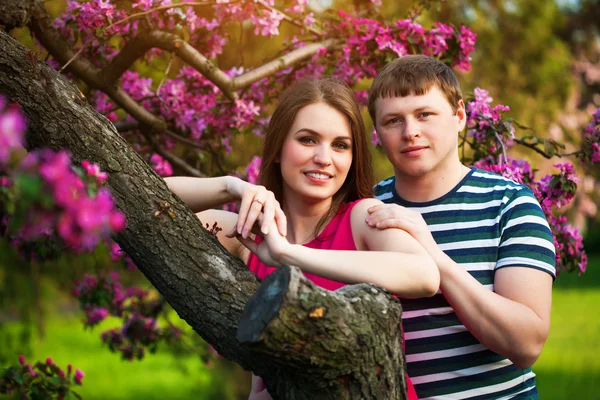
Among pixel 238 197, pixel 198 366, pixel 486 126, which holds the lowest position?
pixel 238 197

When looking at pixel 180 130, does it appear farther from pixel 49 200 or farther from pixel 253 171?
pixel 49 200

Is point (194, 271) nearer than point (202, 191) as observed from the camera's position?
Yes

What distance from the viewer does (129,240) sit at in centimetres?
222

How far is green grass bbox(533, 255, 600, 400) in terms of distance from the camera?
8055mm

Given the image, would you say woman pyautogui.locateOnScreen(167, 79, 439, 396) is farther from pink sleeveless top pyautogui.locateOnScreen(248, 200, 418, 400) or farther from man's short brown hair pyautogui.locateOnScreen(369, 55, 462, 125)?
man's short brown hair pyautogui.locateOnScreen(369, 55, 462, 125)

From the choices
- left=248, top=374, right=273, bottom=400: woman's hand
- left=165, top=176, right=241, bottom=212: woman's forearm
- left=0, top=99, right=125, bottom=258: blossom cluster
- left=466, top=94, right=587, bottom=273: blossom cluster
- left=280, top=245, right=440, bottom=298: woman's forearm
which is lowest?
left=248, top=374, right=273, bottom=400: woman's hand

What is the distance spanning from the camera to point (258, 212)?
2.21 meters

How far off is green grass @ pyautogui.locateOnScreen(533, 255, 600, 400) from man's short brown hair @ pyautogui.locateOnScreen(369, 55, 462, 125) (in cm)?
603

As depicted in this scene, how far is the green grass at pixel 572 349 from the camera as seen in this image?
317 inches

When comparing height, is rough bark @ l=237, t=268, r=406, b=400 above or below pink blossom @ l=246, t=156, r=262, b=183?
below

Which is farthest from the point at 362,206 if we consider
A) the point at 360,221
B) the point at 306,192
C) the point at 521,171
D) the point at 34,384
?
the point at 34,384

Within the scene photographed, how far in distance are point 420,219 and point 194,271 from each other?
0.75m

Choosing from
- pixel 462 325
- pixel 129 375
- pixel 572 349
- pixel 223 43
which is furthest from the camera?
pixel 129 375

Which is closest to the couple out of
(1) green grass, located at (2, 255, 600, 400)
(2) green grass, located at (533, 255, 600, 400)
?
(1) green grass, located at (2, 255, 600, 400)
